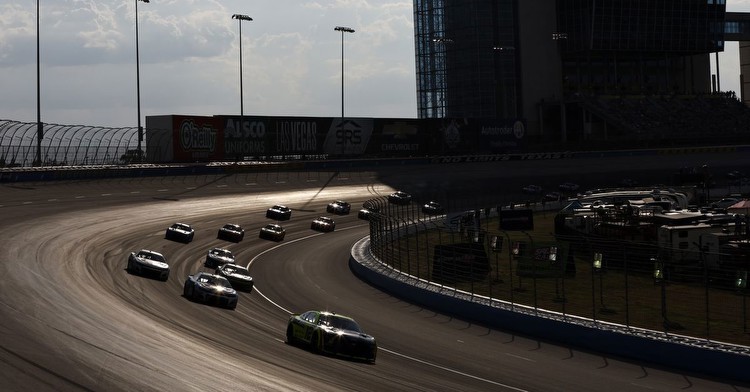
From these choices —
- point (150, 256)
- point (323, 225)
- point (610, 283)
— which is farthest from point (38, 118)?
point (610, 283)

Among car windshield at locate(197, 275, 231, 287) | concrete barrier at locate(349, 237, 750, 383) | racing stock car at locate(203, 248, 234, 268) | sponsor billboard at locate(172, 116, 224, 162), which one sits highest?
sponsor billboard at locate(172, 116, 224, 162)

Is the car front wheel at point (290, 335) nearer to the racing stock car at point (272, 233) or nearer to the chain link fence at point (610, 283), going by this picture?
the chain link fence at point (610, 283)

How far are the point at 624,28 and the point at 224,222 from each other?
9375 centimetres

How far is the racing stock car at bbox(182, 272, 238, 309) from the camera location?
3031 cm

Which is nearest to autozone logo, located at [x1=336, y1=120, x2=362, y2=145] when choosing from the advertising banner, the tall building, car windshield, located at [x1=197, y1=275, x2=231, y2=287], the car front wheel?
the advertising banner

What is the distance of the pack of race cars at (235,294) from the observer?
23328 mm

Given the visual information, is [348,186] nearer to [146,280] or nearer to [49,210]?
[49,210]

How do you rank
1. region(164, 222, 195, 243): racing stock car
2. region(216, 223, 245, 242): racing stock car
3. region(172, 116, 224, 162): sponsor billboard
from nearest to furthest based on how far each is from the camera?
1. region(164, 222, 195, 243): racing stock car
2. region(216, 223, 245, 242): racing stock car
3. region(172, 116, 224, 162): sponsor billboard

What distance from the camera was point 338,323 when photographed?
23938mm

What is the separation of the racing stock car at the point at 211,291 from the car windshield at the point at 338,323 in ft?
23.2

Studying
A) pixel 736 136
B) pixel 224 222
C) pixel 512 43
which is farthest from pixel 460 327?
pixel 512 43

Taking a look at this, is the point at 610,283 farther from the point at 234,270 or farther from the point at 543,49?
the point at 543,49

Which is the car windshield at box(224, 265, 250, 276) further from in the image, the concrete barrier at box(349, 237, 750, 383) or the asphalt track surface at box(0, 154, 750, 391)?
the concrete barrier at box(349, 237, 750, 383)

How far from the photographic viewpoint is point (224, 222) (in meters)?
57.4
